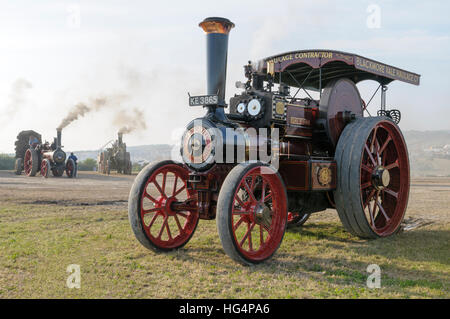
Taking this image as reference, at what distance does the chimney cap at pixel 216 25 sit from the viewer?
4.59 metres

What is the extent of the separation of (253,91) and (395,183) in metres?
2.63

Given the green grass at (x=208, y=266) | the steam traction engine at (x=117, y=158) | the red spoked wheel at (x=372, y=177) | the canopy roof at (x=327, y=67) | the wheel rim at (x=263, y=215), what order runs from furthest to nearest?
1. the steam traction engine at (x=117, y=158)
2. the canopy roof at (x=327, y=67)
3. the red spoked wheel at (x=372, y=177)
4. the wheel rim at (x=263, y=215)
5. the green grass at (x=208, y=266)

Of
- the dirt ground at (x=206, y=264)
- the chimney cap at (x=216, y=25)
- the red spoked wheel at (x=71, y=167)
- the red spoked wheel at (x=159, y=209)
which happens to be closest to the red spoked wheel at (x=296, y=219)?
the dirt ground at (x=206, y=264)

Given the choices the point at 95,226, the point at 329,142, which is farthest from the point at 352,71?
the point at 95,226

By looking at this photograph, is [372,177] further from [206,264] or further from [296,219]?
[206,264]

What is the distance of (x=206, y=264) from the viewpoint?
4109 millimetres

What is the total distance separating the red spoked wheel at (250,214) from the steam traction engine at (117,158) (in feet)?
76.4

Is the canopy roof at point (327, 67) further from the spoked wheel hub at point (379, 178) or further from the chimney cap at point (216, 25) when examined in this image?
the spoked wheel hub at point (379, 178)

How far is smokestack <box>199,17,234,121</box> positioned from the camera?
4602 mm

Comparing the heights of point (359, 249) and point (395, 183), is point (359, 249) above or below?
below

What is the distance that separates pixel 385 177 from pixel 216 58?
2762mm

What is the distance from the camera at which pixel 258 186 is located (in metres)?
5.21

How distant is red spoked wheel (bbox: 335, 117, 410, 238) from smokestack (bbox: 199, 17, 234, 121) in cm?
177
